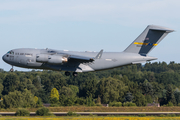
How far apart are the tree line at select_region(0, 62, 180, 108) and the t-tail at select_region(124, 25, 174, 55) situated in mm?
18829

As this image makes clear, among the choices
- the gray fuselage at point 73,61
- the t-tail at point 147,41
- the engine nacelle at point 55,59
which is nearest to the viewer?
the engine nacelle at point 55,59

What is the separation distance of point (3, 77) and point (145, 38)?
294 ft

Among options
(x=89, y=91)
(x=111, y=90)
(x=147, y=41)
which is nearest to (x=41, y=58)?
(x=147, y=41)

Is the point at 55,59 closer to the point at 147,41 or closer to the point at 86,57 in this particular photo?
the point at 86,57

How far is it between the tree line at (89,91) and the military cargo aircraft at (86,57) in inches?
746

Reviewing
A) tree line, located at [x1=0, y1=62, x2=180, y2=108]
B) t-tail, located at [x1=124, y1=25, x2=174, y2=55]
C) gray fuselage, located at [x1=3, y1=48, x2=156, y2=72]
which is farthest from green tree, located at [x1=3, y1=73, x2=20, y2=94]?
t-tail, located at [x1=124, y1=25, x2=174, y2=55]

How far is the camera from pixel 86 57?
97.7 feet

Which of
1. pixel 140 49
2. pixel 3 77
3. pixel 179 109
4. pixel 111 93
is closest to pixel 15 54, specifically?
pixel 140 49

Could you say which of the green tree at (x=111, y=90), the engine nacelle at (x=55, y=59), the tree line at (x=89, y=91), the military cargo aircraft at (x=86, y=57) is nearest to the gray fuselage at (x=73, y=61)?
the military cargo aircraft at (x=86, y=57)

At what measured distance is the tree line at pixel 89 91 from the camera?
58419mm

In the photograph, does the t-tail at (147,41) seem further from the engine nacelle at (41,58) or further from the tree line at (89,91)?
the tree line at (89,91)

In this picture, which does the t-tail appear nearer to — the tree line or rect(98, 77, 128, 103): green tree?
the tree line

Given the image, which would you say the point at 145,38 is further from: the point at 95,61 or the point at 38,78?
the point at 38,78

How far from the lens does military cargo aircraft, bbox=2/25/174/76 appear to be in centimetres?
2994
